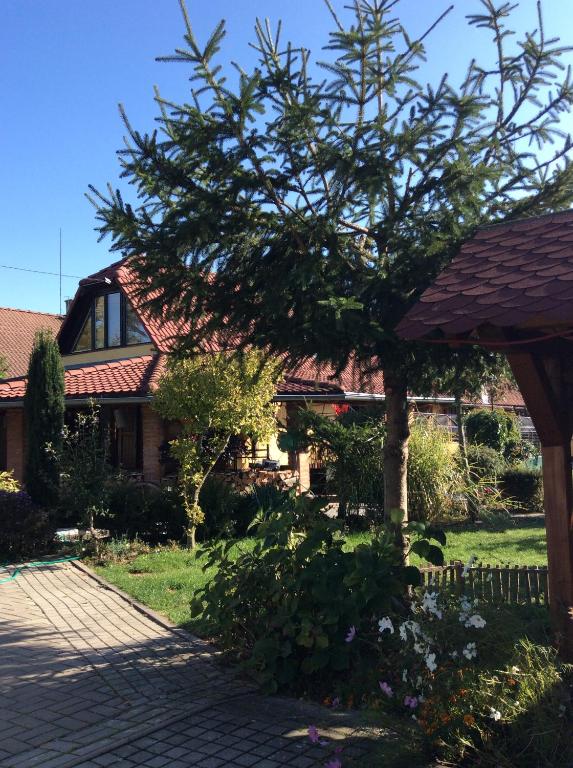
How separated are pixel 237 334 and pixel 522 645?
11.4ft

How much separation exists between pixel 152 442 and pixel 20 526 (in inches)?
210

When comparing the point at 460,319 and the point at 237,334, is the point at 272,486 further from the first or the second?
the point at 460,319

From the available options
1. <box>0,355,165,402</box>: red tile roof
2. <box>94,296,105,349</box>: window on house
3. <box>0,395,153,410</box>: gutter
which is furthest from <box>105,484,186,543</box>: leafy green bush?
<box>94,296,105,349</box>: window on house

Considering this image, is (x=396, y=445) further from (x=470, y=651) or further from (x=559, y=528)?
(x=470, y=651)

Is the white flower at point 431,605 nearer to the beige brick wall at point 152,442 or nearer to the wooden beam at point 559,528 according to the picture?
the wooden beam at point 559,528

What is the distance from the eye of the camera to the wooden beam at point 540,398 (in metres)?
4.36

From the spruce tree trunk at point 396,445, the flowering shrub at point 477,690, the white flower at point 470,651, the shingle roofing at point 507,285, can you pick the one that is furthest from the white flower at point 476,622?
the spruce tree trunk at point 396,445

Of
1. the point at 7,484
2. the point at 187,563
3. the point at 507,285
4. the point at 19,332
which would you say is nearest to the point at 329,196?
the point at 507,285

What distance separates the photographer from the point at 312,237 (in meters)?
5.74

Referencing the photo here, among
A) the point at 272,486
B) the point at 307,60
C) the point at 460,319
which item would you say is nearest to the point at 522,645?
the point at 460,319

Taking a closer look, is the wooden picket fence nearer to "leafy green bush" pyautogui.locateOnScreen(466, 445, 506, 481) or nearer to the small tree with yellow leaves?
the small tree with yellow leaves

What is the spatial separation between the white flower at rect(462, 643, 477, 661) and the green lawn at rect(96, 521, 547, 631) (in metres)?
3.59

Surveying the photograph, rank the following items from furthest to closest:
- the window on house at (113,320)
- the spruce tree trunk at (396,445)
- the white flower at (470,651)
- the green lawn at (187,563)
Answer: the window on house at (113,320)
the green lawn at (187,563)
the spruce tree trunk at (396,445)
the white flower at (470,651)

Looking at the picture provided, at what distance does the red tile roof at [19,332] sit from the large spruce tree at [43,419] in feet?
48.0
